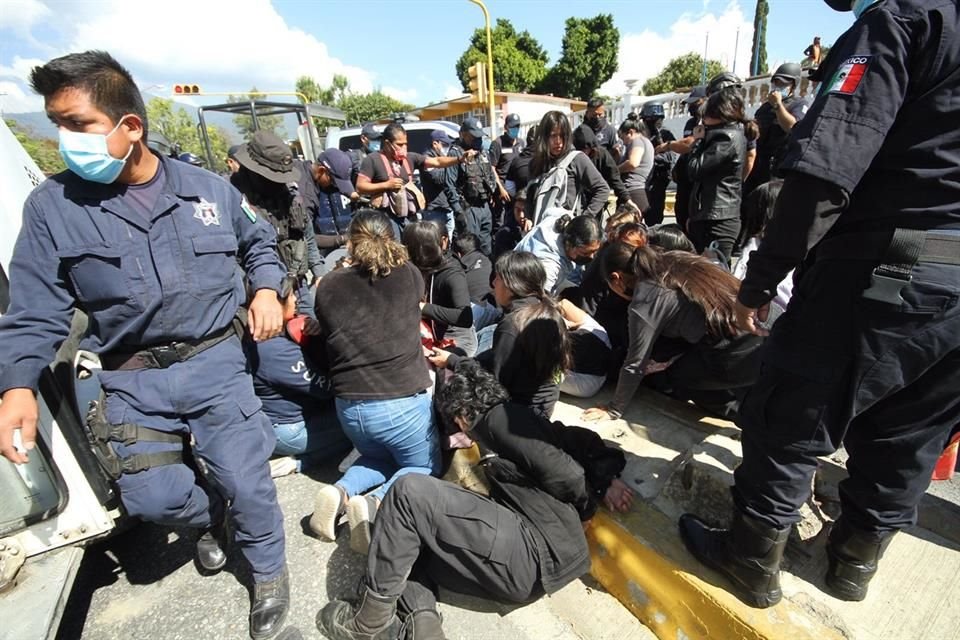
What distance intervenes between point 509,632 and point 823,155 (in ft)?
5.95

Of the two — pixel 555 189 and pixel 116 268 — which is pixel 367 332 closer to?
pixel 116 268

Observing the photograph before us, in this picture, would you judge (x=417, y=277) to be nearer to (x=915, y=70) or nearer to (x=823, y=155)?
(x=823, y=155)

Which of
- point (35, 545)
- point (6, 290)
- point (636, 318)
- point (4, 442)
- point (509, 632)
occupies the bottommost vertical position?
point (509, 632)

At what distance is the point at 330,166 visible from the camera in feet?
17.2

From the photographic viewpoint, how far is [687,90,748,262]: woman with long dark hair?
315 cm

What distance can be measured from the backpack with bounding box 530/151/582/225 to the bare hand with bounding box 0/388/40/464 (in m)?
3.30

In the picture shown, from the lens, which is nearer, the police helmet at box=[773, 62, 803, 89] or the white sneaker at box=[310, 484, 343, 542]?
the white sneaker at box=[310, 484, 343, 542]

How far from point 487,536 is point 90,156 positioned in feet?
5.74

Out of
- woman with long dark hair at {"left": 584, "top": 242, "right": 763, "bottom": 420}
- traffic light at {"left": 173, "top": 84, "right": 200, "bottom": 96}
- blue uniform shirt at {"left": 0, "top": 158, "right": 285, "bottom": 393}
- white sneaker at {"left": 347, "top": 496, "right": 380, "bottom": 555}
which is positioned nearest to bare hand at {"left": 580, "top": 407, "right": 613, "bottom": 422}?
woman with long dark hair at {"left": 584, "top": 242, "right": 763, "bottom": 420}

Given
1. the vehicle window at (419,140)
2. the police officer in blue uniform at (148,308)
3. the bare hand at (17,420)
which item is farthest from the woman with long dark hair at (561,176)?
the vehicle window at (419,140)

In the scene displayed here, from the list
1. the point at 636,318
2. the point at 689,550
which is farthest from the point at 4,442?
the point at 636,318

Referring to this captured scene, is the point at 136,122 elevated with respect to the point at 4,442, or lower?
elevated

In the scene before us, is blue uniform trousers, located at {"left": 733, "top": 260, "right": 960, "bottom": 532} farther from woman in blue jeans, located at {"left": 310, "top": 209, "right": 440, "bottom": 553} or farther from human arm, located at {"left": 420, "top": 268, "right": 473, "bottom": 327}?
human arm, located at {"left": 420, "top": 268, "right": 473, "bottom": 327}

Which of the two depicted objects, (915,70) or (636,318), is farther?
(636,318)
